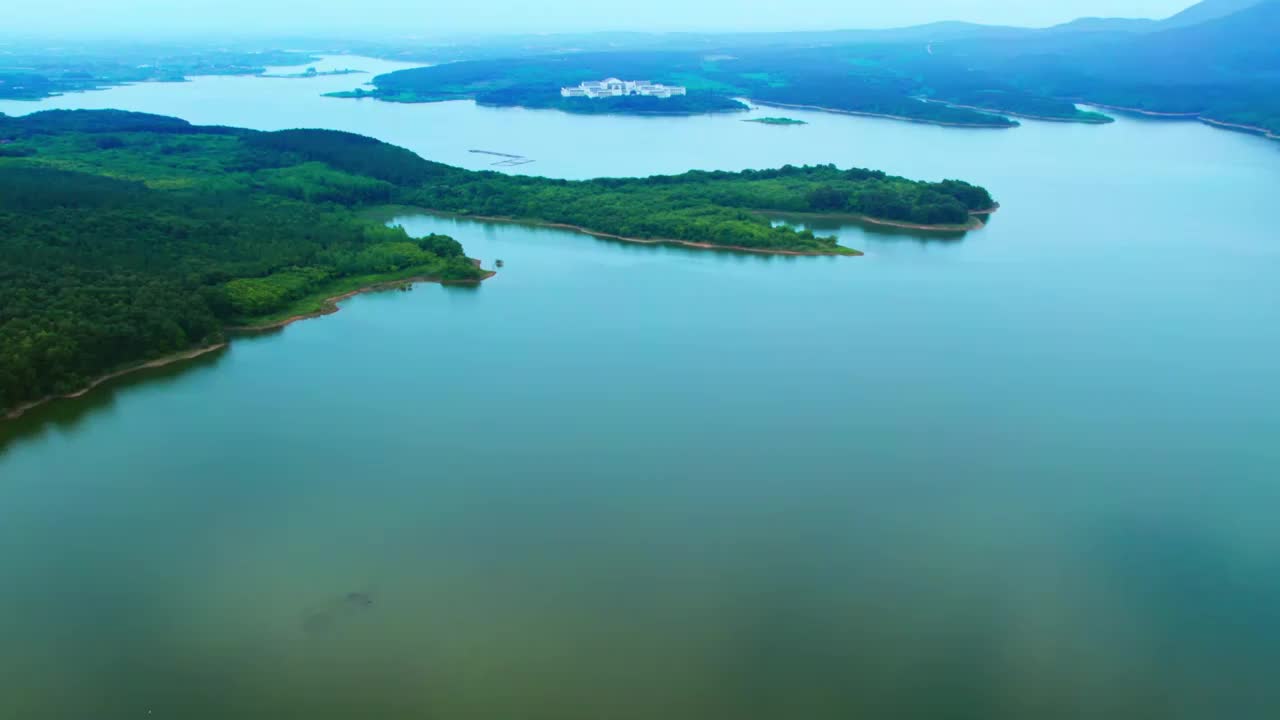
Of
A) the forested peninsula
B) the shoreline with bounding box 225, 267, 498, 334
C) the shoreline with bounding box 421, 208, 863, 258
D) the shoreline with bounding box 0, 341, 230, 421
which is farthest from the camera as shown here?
the shoreline with bounding box 421, 208, 863, 258

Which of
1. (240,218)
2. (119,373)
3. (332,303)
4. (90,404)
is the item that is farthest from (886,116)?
(90,404)

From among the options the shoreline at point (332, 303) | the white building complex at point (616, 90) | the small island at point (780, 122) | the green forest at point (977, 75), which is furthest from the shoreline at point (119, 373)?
the white building complex at point (616, 90)

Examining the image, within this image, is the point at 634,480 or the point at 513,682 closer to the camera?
the point at 513,682

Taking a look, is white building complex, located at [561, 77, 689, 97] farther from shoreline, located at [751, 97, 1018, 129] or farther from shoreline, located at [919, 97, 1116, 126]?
shoreline, located at [919, 97, 1116, 126]

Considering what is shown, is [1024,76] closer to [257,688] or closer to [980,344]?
[980,344]

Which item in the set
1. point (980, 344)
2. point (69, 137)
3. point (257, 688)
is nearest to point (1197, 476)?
point (980, 344)

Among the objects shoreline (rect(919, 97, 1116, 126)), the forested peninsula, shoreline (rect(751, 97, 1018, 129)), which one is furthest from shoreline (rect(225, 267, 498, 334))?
shoreline (rect(919, 97, 1116, 126))
